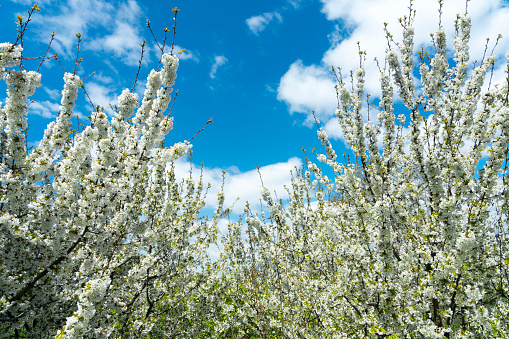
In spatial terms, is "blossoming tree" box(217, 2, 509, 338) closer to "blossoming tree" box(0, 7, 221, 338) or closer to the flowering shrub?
the flowering shrub

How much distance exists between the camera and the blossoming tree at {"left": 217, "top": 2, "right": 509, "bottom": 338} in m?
3.86

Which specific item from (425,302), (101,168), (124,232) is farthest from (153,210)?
(425,302)

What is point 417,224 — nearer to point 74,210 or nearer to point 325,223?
point 325,223

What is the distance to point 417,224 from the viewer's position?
4.64 m

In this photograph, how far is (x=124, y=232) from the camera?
14.6 feet

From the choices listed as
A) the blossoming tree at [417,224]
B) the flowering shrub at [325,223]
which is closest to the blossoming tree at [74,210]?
the flowering shrub at [325,223]

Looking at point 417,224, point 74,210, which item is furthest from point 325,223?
point 74,210

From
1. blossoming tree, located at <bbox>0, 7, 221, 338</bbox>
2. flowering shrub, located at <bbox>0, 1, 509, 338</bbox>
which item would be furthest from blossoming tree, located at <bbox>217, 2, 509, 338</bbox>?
blossoming tree, located at <bbox>0, 7, 221, 338</bbox>

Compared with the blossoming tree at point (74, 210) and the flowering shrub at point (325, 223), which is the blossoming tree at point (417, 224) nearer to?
the flowering shrub at point (325, 223)

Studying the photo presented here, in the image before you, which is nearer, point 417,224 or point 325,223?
point 417,224

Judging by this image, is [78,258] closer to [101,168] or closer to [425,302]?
[101,168]

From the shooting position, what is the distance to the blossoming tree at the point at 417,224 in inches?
152

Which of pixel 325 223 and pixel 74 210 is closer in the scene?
pixel 74 210

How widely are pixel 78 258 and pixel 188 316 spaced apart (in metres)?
3.52
